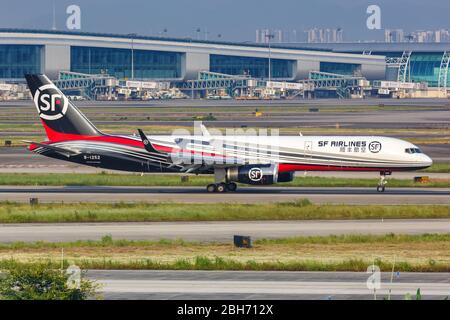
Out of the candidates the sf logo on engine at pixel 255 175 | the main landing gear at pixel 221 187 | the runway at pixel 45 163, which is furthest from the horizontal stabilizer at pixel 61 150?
the runway at pixel 45 163

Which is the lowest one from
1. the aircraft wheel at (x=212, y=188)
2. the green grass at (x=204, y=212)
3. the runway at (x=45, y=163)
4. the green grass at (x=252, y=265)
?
the green grass at (x=252, y=265)

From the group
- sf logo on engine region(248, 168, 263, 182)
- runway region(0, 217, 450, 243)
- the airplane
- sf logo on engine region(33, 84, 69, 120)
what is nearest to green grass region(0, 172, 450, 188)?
the airplane

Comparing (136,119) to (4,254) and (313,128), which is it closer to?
(313,128)

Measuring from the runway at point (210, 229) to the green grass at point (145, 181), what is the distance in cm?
1964

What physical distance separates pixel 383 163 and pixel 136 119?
88964mm

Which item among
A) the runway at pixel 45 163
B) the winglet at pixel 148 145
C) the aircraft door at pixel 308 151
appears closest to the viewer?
the winglet at pixel 148 145

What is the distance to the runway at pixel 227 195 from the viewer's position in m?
67.3

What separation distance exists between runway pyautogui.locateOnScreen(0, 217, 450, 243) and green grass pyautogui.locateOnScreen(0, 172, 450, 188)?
19.6m

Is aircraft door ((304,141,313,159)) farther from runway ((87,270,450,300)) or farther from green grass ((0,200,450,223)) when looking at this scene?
runway ((87,270,450,300))

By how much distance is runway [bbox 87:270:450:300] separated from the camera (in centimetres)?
3662

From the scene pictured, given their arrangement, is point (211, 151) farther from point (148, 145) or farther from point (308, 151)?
point (308, 151)

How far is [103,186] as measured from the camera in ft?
254

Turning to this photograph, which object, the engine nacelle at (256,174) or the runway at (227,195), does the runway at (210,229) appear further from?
the engine nacelle at (256,174)

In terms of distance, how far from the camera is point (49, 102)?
242 ft
